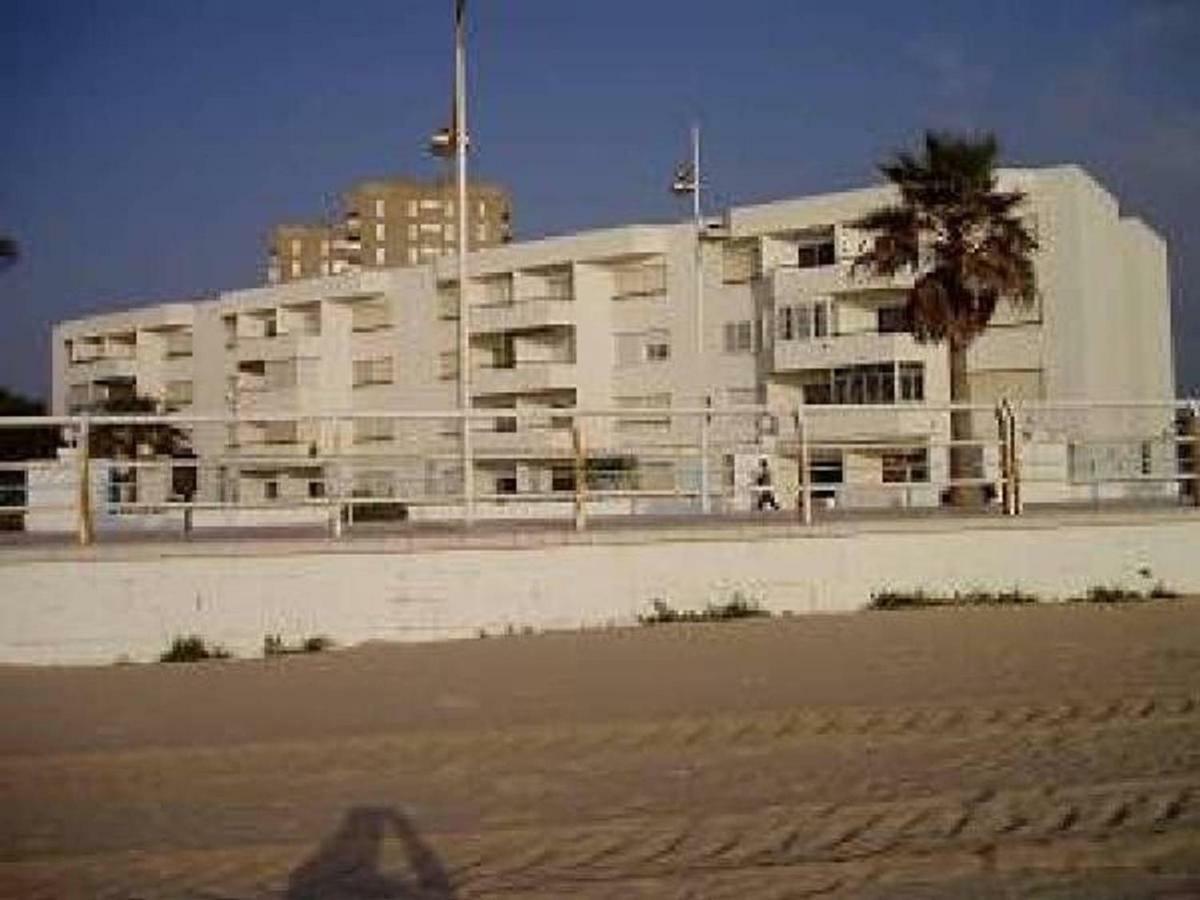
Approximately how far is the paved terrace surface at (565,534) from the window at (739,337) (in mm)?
48449

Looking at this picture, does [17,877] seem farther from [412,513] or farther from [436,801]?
[412,513]

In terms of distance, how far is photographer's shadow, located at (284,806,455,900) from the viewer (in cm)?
610

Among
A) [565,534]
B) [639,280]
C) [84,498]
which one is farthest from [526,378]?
[84,498]

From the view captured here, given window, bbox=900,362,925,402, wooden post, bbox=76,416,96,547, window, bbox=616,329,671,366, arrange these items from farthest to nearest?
1. window, bbox=616,329,671,366
2. window, bbox=900,362,925,402
3. wooden post, bbox=76,416,96,547

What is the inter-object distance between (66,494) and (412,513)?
8596 millimetres

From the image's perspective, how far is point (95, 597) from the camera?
1235 centimetres

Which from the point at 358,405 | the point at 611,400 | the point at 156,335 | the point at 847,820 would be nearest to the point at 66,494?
the point at 847,820

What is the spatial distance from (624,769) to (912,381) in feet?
167

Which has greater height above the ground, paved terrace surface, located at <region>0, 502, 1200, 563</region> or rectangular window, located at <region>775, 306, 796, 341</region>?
rectangular window, located at <region>775, 306, 796, 341</region>

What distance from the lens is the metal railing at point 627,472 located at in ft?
45.4

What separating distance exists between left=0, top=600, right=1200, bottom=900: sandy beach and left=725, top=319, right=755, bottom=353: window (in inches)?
2055

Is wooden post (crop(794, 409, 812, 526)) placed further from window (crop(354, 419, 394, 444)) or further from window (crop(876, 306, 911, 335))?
window (crop(354, 419, 394, 444))

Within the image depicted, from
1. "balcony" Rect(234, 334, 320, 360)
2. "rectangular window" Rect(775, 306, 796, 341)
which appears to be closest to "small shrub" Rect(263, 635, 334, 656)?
"rectangular window" Rect(775, 306, 796, 341)

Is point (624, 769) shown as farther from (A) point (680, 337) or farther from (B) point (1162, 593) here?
(A) point (680, 337)
